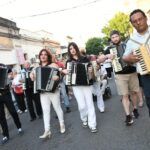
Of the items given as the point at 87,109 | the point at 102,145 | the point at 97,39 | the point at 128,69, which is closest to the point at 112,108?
the point at 87,109

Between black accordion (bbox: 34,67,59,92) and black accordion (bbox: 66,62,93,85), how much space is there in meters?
0.34

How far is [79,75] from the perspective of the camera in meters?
8.02

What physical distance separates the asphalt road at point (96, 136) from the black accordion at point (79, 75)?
3.63 feet

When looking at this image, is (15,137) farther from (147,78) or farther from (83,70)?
(147,78)

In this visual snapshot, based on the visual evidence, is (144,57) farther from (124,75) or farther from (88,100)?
(88,100)

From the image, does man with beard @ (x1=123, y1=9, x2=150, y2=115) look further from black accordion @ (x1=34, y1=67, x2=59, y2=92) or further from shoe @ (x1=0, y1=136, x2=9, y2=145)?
shoe @ (x1=0, y1=136, x2=9, y2=145)

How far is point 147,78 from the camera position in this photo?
5.06m

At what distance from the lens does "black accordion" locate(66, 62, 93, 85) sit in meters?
7.97

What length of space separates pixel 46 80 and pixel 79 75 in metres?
0.76

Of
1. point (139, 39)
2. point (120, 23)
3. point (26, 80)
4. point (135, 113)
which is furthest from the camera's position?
point (120, 23)

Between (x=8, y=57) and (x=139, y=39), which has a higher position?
(x=139, y=39)

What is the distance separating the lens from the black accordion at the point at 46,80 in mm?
8070

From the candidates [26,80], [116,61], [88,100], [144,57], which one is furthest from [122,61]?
[26,80]

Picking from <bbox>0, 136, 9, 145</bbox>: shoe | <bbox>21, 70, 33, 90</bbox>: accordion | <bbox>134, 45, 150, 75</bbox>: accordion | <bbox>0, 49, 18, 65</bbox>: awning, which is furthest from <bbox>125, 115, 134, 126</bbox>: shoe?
<bbox>0, 49, 18, 65</bbox>: awning
